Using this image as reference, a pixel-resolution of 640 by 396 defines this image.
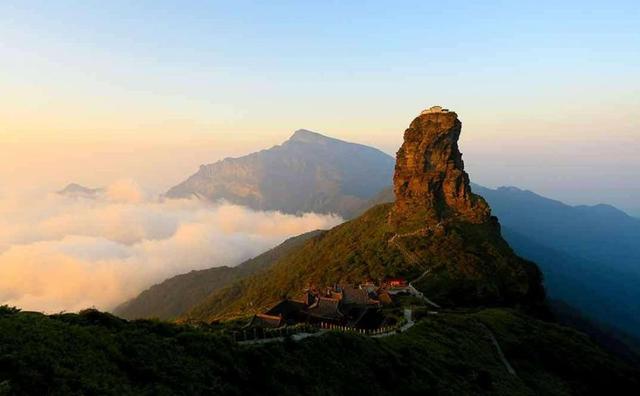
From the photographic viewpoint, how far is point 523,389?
5091 cm

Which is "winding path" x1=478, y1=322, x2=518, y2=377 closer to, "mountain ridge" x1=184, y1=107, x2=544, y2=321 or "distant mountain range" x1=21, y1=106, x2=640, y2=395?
"distant mountain range" x1=21, y1=106, x2=640, y2=395

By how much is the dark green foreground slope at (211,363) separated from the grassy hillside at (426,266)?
59.6 m

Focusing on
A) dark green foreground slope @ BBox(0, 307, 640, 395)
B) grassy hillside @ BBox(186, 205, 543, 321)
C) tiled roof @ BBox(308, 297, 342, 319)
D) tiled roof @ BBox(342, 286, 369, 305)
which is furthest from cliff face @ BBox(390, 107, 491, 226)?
dark green foreground slope @ BBox(0, 307, 640, 395)

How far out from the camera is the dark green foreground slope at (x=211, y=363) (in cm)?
2017

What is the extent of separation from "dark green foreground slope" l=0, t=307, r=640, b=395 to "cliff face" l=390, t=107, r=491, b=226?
10200 centimetres

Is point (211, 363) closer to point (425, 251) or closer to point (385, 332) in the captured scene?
point (385, 332)

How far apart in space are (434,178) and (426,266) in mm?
41897

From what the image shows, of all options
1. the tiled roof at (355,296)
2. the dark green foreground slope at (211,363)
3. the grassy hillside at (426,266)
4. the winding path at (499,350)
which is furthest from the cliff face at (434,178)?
the dark green foreground slope at (211,363)

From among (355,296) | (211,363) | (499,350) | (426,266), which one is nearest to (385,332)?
(499,350)

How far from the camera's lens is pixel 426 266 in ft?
414

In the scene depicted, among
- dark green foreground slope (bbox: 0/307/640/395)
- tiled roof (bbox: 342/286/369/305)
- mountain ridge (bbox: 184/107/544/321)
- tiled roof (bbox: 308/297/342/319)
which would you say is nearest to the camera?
dark green foreground slope (bbox: 0/307/640/395)

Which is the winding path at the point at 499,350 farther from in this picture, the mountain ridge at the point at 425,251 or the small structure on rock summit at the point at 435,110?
the small structure on rock summit at the point at 435,110

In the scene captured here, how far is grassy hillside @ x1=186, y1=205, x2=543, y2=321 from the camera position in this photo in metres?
116

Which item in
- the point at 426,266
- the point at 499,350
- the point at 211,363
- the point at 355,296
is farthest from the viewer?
the point at 426,266
